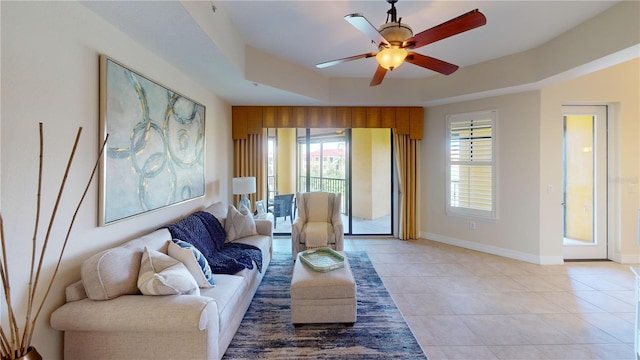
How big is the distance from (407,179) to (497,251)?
1.82 m


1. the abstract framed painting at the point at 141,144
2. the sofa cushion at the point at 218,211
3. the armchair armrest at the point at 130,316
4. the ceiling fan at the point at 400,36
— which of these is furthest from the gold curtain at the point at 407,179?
the armchair armrest at the point at 130,316

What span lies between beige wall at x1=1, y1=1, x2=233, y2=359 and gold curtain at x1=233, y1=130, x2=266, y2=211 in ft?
9.17

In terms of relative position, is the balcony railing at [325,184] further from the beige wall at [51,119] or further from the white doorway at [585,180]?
the beige wall at [51,119]

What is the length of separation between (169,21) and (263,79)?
65.8 inches

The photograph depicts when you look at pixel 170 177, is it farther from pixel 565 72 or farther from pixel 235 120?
pixel 565 72

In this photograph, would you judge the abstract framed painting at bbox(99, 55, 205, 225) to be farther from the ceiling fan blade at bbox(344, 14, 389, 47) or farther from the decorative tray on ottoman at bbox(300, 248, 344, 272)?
the ceiling fan blade at bbox(344, 14, 389, 47)

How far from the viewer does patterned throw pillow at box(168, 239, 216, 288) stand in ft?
6.95

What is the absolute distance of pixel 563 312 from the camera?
266 centimetres

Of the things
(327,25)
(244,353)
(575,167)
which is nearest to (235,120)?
(327,25)

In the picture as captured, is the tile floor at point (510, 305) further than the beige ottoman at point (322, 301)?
No

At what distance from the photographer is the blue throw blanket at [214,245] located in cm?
257

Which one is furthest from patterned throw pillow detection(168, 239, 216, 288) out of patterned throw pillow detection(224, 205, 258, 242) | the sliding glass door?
the sliding glass door

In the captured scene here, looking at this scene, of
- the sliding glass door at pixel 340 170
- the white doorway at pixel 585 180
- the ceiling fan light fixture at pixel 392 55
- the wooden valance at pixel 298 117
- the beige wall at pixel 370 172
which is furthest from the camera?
the beige wall at pixel 370 172

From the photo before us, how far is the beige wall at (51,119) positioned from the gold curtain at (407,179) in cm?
425
